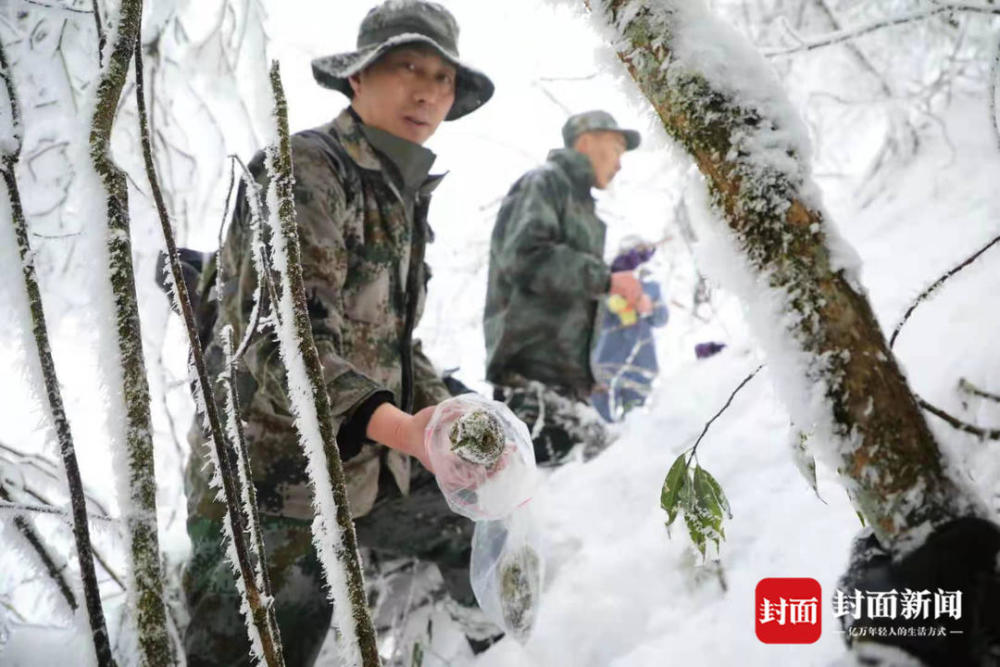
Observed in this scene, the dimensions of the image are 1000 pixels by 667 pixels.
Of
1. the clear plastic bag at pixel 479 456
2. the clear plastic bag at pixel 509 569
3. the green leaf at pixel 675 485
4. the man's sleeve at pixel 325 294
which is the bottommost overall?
the clear plastic bag at pixel 509 569

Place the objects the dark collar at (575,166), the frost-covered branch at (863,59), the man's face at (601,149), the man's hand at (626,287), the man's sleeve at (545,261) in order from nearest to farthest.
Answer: the man's sleeve at (545,261), the frost-covered branch at (863,59), the dark collar at (575,166), the man's face at (601,149), the man's hand at (626,287)

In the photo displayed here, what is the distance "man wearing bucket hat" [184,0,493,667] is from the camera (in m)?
1.28

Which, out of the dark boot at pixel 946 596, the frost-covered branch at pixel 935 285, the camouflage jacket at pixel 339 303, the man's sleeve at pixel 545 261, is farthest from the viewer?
the man's sleeve at pixel 545 261

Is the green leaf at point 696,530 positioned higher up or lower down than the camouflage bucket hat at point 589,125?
lower down

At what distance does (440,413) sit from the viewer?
1.02 metres

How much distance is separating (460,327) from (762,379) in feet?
15.8

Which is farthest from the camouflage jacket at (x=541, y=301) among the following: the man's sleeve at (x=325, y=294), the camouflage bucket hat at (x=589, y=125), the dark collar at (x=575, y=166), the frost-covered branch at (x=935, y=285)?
the frost-covered branch at (x=935, y=285)

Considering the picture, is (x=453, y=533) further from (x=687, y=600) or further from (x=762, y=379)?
(x=762, y=379)

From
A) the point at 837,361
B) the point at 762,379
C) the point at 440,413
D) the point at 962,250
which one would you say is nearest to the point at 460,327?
the point at 762,379

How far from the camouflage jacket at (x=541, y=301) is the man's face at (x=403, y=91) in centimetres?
136

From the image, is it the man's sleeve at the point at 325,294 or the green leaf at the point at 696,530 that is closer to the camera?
the green leaf at the point at 696,530

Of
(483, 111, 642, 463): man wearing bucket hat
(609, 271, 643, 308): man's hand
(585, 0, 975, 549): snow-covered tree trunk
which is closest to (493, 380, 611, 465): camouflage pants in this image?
(483, 111, 642, 463): man wearing bucket hat

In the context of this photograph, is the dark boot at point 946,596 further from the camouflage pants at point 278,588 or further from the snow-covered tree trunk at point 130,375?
the camouflage pants at point 278,588

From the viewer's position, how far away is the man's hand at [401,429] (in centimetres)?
105
